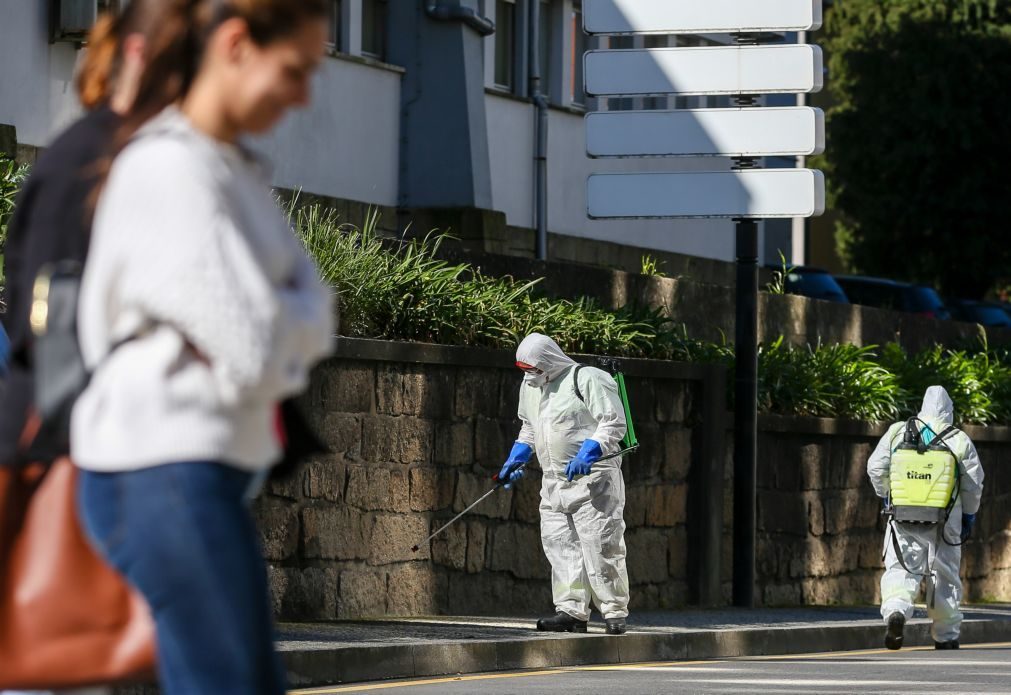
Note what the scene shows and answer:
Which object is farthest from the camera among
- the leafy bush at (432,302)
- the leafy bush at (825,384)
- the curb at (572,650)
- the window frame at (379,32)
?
the window frame at (379,32)

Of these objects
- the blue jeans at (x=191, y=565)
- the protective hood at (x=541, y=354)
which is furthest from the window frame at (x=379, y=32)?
the blue jeans at (x=191, y=565)

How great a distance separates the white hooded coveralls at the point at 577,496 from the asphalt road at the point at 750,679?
65cm

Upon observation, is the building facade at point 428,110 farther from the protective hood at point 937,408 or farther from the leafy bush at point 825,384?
the protective hood at point 937,408

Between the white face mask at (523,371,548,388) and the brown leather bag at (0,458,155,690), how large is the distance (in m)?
9.96

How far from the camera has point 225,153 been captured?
3.76m

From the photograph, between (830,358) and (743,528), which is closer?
(743,528)

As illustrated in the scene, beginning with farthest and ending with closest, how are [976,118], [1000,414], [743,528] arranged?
[976,118]
[1000,414]
[743,528]

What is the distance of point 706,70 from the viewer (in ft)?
60.6

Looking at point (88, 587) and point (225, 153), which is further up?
point (225, 153)

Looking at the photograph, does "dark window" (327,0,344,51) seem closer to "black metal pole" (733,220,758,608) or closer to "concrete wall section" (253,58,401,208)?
"concrete wall section" (253,58,401,208)

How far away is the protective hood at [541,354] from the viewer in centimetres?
1346

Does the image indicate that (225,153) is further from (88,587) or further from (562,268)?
(562,268)

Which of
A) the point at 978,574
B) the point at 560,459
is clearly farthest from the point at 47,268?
the point at 978,574

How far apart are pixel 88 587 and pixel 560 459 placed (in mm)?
10067
